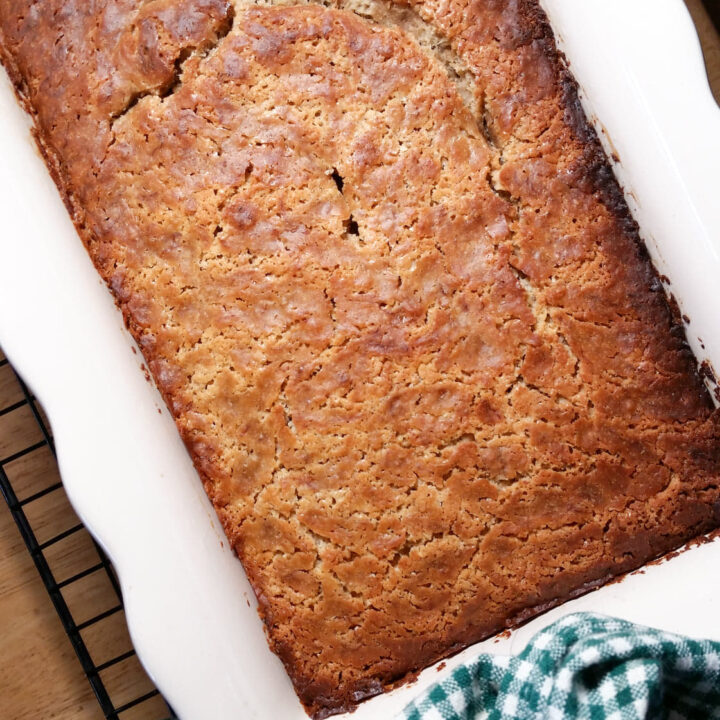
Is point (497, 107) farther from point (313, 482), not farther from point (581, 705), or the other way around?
point (581, 705)

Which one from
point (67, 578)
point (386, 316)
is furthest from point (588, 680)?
point (67, 578)

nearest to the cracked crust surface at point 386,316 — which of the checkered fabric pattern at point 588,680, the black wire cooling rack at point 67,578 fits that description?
the checkered fabric pattern at point 588,680

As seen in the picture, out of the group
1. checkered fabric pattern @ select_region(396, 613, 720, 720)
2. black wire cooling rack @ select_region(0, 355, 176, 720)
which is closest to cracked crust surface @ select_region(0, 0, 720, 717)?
checkered fabric pattern @ select_region(396, 613, 720, 720)

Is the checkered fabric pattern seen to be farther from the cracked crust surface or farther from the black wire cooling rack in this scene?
the black wire cooling rack

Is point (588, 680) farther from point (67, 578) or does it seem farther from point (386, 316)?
point (67, 578)

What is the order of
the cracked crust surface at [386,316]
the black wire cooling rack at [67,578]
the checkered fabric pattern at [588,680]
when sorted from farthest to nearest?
the black wire cooling rack at [67,578]
the cracked crust surface at [386,316]
the checkered fabric pattern at [588,680]

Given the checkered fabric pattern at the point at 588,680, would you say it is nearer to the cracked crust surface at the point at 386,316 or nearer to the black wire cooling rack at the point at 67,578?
the cracked crust surface at the point at 386,316
